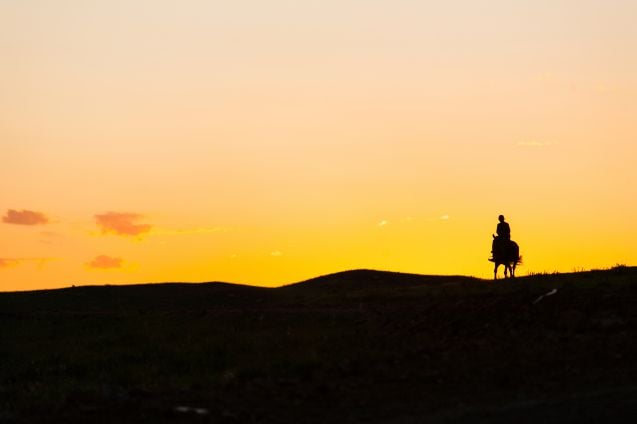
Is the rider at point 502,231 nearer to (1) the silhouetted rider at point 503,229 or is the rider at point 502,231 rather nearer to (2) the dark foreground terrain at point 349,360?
(1) the silhouetted rider at point 503,229

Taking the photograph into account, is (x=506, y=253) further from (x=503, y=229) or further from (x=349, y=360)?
(x=349, y=360)

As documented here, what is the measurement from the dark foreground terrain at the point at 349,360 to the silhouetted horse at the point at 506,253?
3.92 m

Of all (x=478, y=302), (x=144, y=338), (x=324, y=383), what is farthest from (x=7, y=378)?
(x=478, y=302)

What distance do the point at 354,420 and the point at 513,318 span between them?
8654mm

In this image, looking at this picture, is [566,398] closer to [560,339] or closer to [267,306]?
[560,339]

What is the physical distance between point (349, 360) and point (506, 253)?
61.5ft

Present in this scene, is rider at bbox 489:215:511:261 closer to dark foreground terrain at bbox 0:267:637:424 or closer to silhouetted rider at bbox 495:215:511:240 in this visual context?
silhouetted rider at bbox 495:215:511:240

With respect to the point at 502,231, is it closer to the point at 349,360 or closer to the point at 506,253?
the point at 506,253

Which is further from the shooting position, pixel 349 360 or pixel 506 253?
pixel 506 253

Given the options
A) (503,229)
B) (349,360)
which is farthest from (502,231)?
(349,360)

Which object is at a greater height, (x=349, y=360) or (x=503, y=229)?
(x=503, y=229)

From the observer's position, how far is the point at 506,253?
110 feet

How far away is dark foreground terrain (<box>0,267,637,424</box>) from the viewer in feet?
42.1

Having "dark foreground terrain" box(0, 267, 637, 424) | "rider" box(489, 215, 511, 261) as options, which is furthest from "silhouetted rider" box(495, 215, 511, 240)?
"dark foreground terrain" box(0, 267, 637, 424)
